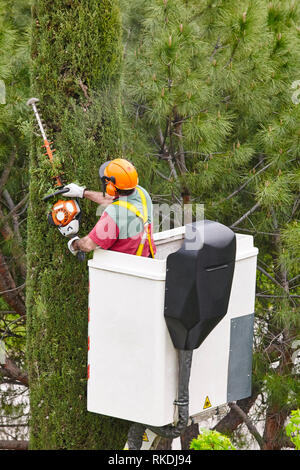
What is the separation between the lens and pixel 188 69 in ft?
21.9

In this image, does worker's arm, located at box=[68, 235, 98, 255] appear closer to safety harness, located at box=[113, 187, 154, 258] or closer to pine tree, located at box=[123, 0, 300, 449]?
safety harness, located at box=[113, 187, 154, 258]

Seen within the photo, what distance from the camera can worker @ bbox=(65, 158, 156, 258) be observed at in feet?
16.2

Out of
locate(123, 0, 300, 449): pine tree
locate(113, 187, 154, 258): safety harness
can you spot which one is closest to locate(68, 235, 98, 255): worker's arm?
locate(113, 187, 154, 258): safety harness

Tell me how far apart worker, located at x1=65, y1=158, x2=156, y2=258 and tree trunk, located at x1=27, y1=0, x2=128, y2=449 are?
0.50 metres

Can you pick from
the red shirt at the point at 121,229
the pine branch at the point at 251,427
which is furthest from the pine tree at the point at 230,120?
the red shirt at the point at 121,229

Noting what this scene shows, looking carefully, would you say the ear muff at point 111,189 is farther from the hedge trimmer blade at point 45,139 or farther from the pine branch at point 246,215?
the pine branch at point 246,215

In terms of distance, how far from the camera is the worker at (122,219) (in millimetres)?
4934

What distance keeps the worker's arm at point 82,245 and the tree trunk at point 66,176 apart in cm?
39

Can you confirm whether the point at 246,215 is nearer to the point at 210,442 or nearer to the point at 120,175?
the point at 120,175

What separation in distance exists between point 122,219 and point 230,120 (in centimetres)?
301

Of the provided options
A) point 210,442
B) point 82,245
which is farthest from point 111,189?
point 210,442

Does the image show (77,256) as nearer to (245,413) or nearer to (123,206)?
Answer: (123,206)

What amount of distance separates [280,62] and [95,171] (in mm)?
2473

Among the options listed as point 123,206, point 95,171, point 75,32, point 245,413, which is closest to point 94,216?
point 95,171
